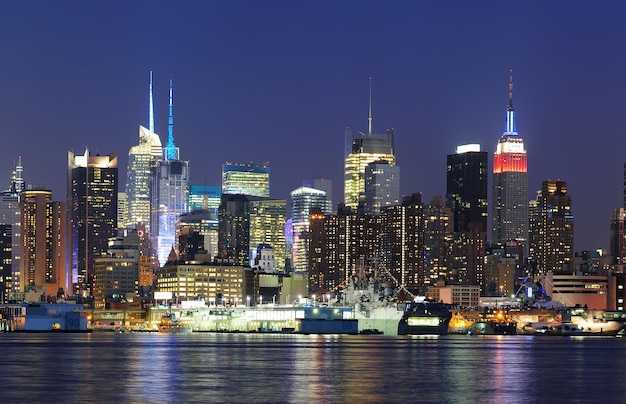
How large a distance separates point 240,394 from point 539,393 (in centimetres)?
2000

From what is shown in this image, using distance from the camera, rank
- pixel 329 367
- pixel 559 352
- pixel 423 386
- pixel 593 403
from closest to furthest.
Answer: pixel 593 403 < pixel 423 386 < pixel 329 367 < pixel 559 352

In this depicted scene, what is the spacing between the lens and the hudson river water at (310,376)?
84125 mm

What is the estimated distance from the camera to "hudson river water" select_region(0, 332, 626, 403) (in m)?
84.1

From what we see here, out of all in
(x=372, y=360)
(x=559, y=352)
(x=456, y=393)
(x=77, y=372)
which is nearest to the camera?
(x=456, y=393)

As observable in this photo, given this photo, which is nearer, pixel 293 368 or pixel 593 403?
A: pixel 593 403

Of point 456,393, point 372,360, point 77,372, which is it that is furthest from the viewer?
point 372,360

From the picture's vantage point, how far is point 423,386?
9344 centimetres

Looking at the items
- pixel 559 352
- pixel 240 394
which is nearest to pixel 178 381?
pixel 240 394

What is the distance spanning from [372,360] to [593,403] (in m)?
48.8

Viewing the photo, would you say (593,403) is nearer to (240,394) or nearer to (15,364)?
(240,394)

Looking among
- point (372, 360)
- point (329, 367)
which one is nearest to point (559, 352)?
point (372, 360)

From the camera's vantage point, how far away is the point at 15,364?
121250 millimetres

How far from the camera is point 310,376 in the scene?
339 feet

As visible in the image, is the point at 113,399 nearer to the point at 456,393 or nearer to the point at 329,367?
the point at 456,393
